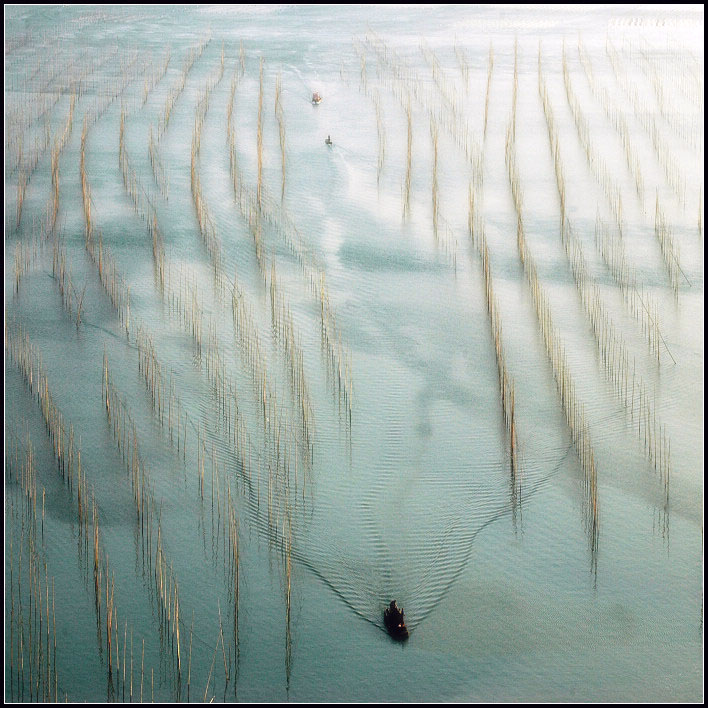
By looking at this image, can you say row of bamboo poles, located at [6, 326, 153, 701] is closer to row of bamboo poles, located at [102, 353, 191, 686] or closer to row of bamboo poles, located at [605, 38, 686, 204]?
row of bamboo poles, located at [102, 353, 191, 686]

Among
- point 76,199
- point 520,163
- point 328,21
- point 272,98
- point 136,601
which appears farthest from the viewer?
point 328,21

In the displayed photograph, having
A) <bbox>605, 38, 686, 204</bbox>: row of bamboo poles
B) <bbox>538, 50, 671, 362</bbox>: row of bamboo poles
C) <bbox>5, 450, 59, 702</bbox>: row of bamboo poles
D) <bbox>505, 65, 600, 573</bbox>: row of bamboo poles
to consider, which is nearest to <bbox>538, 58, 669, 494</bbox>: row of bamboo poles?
<bbox>538, 50, 671, 362</bbox>: row of bamboo poles

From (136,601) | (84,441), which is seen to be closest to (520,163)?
(84,441)

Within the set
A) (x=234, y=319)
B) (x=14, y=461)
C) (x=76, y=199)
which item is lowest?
(x=14, y=461)

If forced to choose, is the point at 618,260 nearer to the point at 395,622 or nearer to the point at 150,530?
the point at 395,622

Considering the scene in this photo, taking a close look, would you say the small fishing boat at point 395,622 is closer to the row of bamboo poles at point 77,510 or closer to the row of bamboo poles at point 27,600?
the row of bamboo poles at point 77,510

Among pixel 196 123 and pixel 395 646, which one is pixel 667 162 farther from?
pixel 395 646
